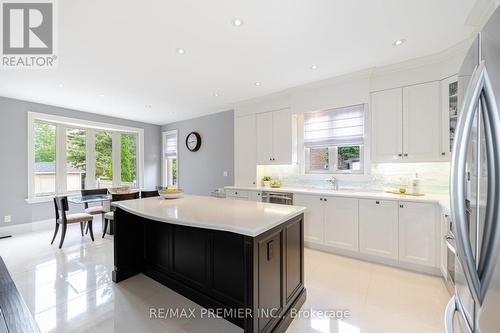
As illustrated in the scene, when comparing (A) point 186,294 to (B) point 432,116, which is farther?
Answer: (B) point 432,116

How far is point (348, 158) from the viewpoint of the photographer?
358cm

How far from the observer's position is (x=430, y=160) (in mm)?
2758

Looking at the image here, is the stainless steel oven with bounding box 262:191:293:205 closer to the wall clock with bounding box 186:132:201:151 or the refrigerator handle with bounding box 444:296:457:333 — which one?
the refrigerator handle with bounding box 444:296:457:333

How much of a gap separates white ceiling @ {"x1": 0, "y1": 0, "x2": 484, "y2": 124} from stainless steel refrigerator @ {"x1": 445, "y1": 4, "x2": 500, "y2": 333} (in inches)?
59.9

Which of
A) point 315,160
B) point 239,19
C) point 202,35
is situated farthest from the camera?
point 315,160

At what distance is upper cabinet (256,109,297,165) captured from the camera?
395 centimetres

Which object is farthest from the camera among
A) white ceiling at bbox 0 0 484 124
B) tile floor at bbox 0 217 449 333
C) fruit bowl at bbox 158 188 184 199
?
fruit bowl at bbox 158 188 184 199

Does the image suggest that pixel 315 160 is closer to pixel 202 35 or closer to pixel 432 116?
pixel 432 116

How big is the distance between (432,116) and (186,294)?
3627mm

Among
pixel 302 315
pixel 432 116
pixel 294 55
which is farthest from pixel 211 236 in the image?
pixel 432 116

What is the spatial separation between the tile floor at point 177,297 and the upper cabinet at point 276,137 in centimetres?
183

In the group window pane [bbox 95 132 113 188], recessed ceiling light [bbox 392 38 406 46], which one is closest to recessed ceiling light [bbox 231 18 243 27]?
recessed ceiling light [bbox 392 38 406 46]

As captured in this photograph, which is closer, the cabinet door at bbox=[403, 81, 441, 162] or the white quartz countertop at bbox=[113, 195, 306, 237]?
the white quartz countertop at bbox=[113, 195, 306, 237]

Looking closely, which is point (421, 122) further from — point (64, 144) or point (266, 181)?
point (64, 144)
